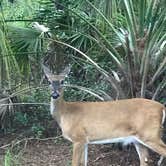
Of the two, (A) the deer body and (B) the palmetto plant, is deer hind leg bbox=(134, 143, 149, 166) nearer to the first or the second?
(A) the deer body

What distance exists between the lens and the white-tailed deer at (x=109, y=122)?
6.97 metres

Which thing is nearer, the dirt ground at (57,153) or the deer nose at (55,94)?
the deer nose at (55,94)

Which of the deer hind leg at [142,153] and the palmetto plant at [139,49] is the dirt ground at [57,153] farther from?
the palmetto plant at [139,49]

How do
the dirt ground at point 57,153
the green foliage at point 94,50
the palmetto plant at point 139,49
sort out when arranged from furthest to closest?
the dirt ground at point 57,153, the green foliage at point 94,50, the palmetto plant at point 139,49

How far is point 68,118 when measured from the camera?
7441mm

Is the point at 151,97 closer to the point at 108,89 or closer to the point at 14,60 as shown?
the point at 108,89

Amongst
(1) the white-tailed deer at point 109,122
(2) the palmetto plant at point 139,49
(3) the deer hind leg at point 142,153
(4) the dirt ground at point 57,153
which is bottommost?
(4) the dirt ground at point 57,153

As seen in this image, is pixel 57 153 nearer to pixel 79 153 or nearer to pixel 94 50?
pixel 79 153

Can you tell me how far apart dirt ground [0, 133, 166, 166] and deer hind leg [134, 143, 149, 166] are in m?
0.21

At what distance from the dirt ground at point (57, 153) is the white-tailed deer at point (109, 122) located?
0.42m

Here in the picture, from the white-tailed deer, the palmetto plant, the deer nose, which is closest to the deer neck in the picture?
the white-tailed deer

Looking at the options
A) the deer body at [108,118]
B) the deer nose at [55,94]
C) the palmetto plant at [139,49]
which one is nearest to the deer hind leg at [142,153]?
the deer body at [108,118]

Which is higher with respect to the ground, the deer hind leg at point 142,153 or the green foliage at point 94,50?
the green foliage at point 94,50

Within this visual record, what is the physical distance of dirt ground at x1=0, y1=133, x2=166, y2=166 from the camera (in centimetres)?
779
